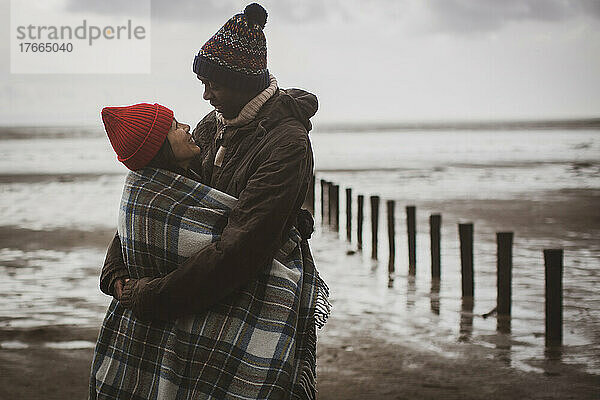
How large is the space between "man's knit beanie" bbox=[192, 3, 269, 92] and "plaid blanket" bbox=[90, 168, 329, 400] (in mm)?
391

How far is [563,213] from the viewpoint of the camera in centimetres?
1848

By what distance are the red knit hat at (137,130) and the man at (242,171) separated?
0.73 feet

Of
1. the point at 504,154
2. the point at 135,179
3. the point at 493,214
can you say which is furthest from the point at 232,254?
the point at 504,154

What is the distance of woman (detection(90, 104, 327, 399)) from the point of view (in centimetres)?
284

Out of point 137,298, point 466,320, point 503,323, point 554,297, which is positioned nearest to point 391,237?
point 466,320

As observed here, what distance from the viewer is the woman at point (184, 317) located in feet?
9.32

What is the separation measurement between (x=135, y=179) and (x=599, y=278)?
886cm

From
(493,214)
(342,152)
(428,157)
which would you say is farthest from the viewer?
(342,152)

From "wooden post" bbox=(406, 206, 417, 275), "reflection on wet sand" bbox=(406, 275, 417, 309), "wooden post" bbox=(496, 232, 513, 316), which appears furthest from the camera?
"wooden post" bbox=(406, 206, 417, 275)

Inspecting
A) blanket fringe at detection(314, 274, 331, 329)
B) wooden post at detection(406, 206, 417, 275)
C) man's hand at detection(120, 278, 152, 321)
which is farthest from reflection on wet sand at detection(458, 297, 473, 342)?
man's hand at detection(120, 278, 152, 321)

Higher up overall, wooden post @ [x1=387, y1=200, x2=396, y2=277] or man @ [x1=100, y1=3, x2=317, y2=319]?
man @ [x1=100, y1=3, x2=317, y2=319]

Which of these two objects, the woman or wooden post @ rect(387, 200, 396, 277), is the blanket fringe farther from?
wooden post @ rect(387, 200, 396, 277)

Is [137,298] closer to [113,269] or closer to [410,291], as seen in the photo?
[113,269]

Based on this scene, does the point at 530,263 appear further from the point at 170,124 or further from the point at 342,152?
the point at 342,152
